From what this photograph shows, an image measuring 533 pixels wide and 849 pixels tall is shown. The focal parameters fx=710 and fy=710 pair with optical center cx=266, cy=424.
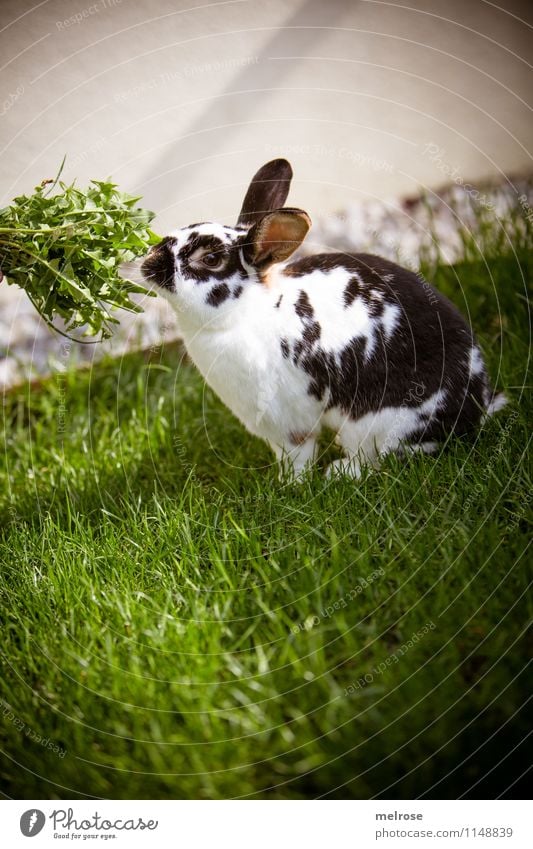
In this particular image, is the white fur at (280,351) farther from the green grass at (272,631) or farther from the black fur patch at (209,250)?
the green grass at (272,631)

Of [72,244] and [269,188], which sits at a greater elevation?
[269,188]

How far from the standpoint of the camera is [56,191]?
342 centimetres

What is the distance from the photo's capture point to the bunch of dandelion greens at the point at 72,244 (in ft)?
7.48

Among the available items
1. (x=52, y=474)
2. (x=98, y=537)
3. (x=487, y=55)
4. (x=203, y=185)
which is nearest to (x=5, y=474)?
(x=52, y=474)

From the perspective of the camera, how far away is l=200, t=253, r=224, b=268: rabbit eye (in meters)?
2.27

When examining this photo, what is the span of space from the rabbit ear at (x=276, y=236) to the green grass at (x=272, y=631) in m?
0.75

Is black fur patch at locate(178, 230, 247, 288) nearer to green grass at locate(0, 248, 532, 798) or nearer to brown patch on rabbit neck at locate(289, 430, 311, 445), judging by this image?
brown patch on rabbit neck at locate(289, 430, 311, 445)

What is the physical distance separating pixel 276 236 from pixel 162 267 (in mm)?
376

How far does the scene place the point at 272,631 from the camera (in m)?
1.84

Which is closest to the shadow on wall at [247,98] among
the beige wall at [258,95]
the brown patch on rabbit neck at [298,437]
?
the beige wall at [258,95]

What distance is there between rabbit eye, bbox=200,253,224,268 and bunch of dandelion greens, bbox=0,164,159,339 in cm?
23

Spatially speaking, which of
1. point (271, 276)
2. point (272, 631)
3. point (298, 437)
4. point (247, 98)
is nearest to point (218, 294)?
point (271, 276)

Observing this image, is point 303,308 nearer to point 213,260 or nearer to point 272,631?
point 213,260

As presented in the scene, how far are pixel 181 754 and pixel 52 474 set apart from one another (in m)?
1.59
